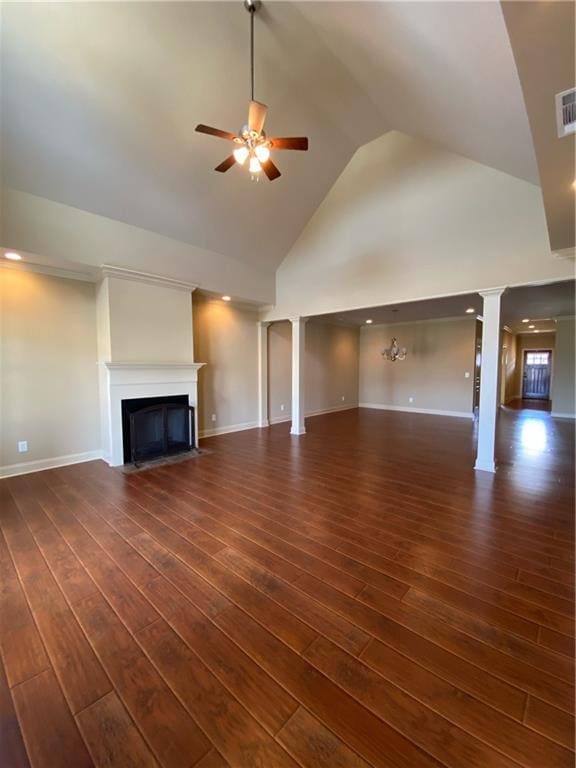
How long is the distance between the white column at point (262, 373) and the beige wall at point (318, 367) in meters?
0.23

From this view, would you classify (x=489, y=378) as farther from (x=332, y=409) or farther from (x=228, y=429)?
(x=332, y=409)

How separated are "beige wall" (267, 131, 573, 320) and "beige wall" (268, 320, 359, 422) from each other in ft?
5.63

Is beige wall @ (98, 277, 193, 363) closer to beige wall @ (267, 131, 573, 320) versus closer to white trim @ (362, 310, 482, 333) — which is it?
beige wall @ (267, 131, 573, 320)

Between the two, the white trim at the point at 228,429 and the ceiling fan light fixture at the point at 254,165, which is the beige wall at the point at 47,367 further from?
the ceiling fan light fixture at the point at 254,165

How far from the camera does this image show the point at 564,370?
820 cm

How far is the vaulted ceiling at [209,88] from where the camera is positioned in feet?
7.24

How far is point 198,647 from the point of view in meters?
1.58

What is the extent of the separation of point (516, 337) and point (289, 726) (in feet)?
49.0

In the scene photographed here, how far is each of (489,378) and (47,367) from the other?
19.8ft

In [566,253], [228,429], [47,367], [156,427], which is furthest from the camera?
[228,429]

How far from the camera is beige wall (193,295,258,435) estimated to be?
600cm

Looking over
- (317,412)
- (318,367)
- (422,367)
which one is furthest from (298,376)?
(422,367)

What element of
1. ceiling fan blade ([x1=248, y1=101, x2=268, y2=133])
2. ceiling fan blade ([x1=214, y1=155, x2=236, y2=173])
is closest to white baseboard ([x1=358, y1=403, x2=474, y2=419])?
ceiling fan blade ([x1=214, y1=155, x2=236, y2=173])

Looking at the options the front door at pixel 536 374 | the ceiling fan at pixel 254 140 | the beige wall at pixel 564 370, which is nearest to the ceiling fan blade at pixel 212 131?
the ceiling fan at pixel 254 140
